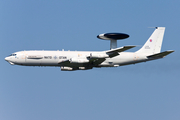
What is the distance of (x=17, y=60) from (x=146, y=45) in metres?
24.6

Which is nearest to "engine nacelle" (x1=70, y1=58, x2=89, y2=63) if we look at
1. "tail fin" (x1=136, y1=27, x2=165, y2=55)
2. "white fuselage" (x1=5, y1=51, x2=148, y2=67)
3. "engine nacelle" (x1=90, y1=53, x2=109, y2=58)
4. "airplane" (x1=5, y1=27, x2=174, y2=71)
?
"airplane" (x1=5, y1=27, x2=174, y2=71)

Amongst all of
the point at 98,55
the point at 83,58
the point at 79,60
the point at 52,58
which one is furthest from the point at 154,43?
the point at 52,58

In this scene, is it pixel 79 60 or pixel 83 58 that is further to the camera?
pixel 83 58

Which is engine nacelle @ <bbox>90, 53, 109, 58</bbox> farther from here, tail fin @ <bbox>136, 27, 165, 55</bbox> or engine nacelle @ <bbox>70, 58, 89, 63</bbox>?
tail fin @ <bbox>136, 27, 165, 55</bbox>

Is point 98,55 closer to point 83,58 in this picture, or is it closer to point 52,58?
point 83,58

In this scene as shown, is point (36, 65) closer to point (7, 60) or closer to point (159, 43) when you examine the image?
point (7, 60)

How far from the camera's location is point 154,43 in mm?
62844

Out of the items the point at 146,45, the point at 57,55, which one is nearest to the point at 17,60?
the point at 57,55

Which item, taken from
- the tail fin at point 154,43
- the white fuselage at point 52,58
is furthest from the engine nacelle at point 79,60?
the tail fin at point 154,43

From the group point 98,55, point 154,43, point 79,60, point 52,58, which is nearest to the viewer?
point 98,55

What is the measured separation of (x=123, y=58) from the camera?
59781mm

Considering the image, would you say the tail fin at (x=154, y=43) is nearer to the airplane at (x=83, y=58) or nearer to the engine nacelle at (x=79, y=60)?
the airplane at (x=83, y=58)

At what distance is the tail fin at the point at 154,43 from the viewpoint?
62.2 meters

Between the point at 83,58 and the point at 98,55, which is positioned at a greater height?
the point at 98,55
